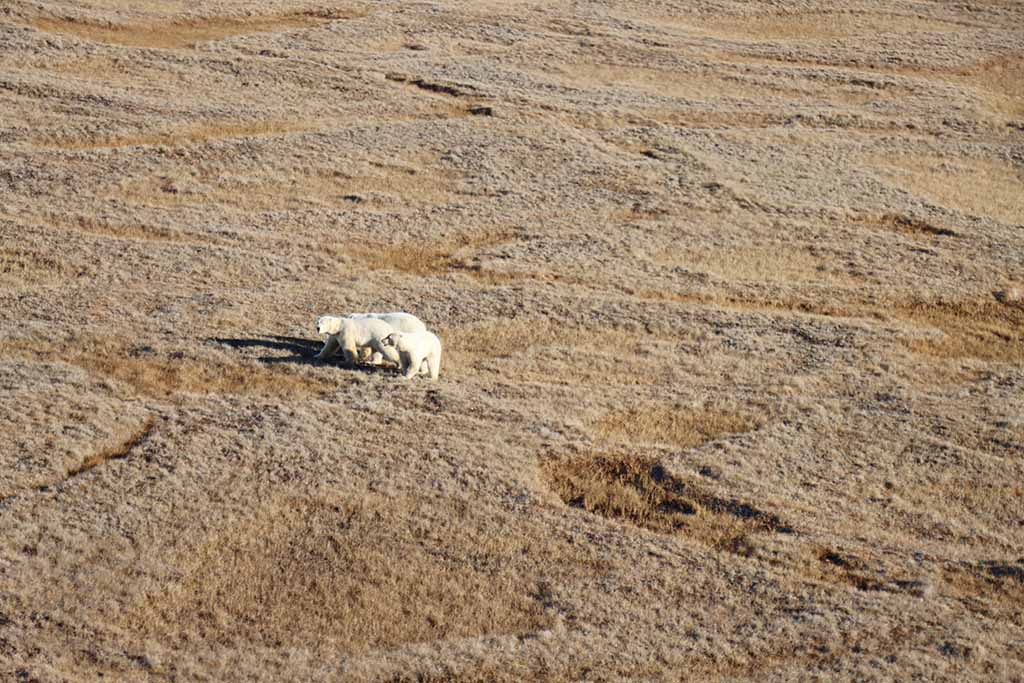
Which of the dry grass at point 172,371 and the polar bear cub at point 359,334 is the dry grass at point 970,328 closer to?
the polar bear cub at point 359,334

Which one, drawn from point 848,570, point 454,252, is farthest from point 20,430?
point 848,570

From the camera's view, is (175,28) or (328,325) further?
(175,28)

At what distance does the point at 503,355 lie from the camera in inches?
956

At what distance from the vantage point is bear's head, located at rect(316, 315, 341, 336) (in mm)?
22031

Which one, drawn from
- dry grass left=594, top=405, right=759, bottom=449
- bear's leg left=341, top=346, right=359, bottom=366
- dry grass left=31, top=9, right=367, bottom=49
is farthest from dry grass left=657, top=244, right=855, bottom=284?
dry grass left=31, top=9, right=367, bottom=49

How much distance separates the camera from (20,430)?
20547 millimetres

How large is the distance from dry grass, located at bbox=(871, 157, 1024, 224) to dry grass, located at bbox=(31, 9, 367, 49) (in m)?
21.6

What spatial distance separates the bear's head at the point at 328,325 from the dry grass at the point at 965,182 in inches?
751

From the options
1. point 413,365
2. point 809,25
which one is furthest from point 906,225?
point 809,25

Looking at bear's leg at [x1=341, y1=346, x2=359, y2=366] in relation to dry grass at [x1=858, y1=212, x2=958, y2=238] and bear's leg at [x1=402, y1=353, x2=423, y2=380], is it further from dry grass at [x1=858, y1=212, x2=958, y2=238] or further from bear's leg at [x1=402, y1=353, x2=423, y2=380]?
dry grass at [x1=858, y1=212, x2=958, y2=238]

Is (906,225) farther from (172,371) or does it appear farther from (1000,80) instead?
(172,371)

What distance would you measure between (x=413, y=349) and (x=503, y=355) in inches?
113

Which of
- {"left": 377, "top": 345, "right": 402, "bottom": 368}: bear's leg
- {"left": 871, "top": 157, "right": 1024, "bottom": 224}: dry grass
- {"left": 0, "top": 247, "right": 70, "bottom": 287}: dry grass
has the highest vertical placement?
{"left": 871, "top": 157, "right": 1024, "bottom": 224}: dry grass

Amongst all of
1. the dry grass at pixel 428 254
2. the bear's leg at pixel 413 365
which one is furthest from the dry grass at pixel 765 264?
the bear's leg at pixel 413 365
